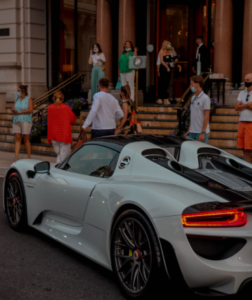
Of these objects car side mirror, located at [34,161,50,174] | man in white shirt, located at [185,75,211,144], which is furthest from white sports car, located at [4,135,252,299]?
man in white shirt, located at [185,75,211,144]

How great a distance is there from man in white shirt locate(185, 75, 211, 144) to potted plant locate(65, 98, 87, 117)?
741 cm

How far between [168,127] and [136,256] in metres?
9.83

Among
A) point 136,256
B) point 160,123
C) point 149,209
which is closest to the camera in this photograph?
point 149,209

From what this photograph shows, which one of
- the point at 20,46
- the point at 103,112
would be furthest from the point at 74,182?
the point at 20,46

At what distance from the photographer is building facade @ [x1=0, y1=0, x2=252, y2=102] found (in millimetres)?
16047

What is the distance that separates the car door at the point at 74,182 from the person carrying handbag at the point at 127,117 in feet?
14.0

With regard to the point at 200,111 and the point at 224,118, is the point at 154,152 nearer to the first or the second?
the point at 200,111

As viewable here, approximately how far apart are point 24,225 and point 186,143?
216cm

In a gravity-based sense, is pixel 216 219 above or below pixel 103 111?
below

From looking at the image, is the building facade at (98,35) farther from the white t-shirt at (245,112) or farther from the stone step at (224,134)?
the white t-shirt at (245,112)

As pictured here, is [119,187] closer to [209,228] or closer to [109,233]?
[109,233]

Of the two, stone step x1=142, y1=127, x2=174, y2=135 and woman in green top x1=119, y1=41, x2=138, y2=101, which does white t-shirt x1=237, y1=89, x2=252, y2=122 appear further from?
woman in green top x1=119, y1=41, x2=138, y2=101

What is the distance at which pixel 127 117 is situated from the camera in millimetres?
9945

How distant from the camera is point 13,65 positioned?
1816cm
